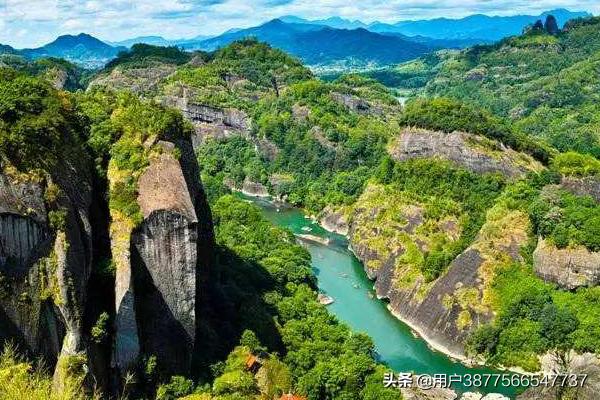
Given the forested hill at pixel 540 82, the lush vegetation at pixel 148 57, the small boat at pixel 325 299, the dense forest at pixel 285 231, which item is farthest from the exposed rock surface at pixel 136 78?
the small boat at pixel 325 299

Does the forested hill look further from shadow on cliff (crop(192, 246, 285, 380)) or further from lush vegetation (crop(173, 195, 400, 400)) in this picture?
shadow on cliff (crop(192, 246, 285, 380))

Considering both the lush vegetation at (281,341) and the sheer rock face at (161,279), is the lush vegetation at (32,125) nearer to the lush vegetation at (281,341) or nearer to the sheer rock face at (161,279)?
the sheer rock face at (161,279)

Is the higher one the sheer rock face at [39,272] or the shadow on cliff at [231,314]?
the sheer rock face at [39,272]

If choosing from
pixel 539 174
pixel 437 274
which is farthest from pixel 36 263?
pixel 539 174

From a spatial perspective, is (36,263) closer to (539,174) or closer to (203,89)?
(539,174)

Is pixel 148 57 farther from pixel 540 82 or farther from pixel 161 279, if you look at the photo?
pixel 161 279

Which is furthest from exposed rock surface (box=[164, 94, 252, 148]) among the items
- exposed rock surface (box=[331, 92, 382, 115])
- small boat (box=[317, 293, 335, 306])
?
small boat (box=[317, 293, 335, 306])

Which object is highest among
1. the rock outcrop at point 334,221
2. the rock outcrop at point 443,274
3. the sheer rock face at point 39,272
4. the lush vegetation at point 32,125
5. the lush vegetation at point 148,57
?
the lush vegetation at point 32,125
